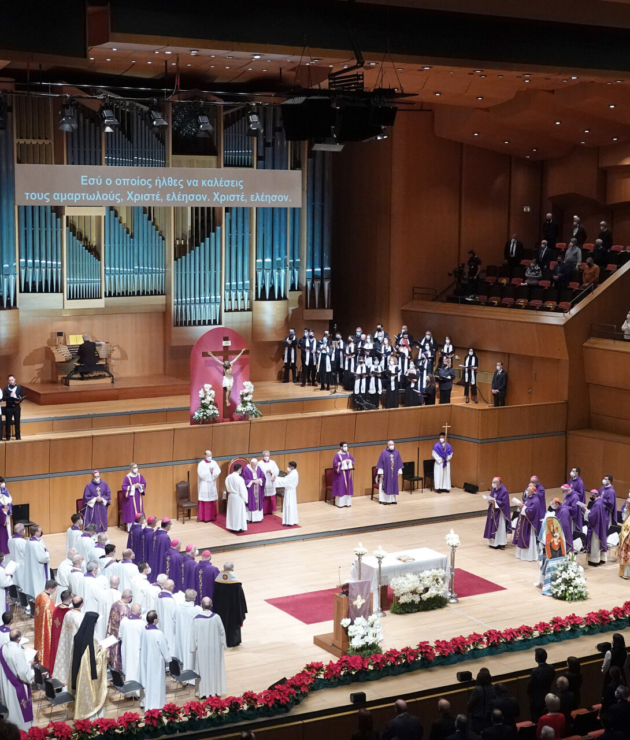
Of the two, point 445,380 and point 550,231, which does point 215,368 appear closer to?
point 445,380

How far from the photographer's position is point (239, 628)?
1172cm

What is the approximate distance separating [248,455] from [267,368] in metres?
4.73

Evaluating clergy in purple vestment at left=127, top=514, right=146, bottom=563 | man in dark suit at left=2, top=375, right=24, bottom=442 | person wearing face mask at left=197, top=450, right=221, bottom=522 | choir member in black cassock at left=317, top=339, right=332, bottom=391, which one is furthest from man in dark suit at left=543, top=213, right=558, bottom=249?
clergy in purple vestment at left=127, top=514, right=146, bottom=563

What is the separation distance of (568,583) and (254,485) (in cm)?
496

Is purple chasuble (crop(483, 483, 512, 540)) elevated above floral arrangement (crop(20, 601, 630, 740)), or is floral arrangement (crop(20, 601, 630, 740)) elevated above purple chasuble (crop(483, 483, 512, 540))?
purple chasuble (crop(483, 483, 512, 540))

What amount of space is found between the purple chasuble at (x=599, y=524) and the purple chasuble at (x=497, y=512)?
3.86ft

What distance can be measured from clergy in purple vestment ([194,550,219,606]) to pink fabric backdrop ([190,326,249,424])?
17.2ft

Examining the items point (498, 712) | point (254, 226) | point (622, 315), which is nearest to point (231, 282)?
point (254, 226)

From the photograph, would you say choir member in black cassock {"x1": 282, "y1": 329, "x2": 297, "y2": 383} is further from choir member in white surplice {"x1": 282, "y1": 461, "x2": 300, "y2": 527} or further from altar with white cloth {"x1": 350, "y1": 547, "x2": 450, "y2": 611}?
altar with white cloth {"x1": 350, "y1": 547, "x2": 450, "y2": 611}

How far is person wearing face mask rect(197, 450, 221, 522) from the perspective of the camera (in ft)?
52.5

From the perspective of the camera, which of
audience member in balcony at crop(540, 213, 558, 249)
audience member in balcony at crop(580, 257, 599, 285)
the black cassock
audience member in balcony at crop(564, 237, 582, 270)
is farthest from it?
audience member in balcony at crop(540, 213, 558, 249)

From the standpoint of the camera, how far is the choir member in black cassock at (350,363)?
766 inches

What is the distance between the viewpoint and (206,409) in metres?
16.9

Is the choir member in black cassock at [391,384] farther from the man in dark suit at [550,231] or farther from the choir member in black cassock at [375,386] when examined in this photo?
the man in dark suit at [550,231]
